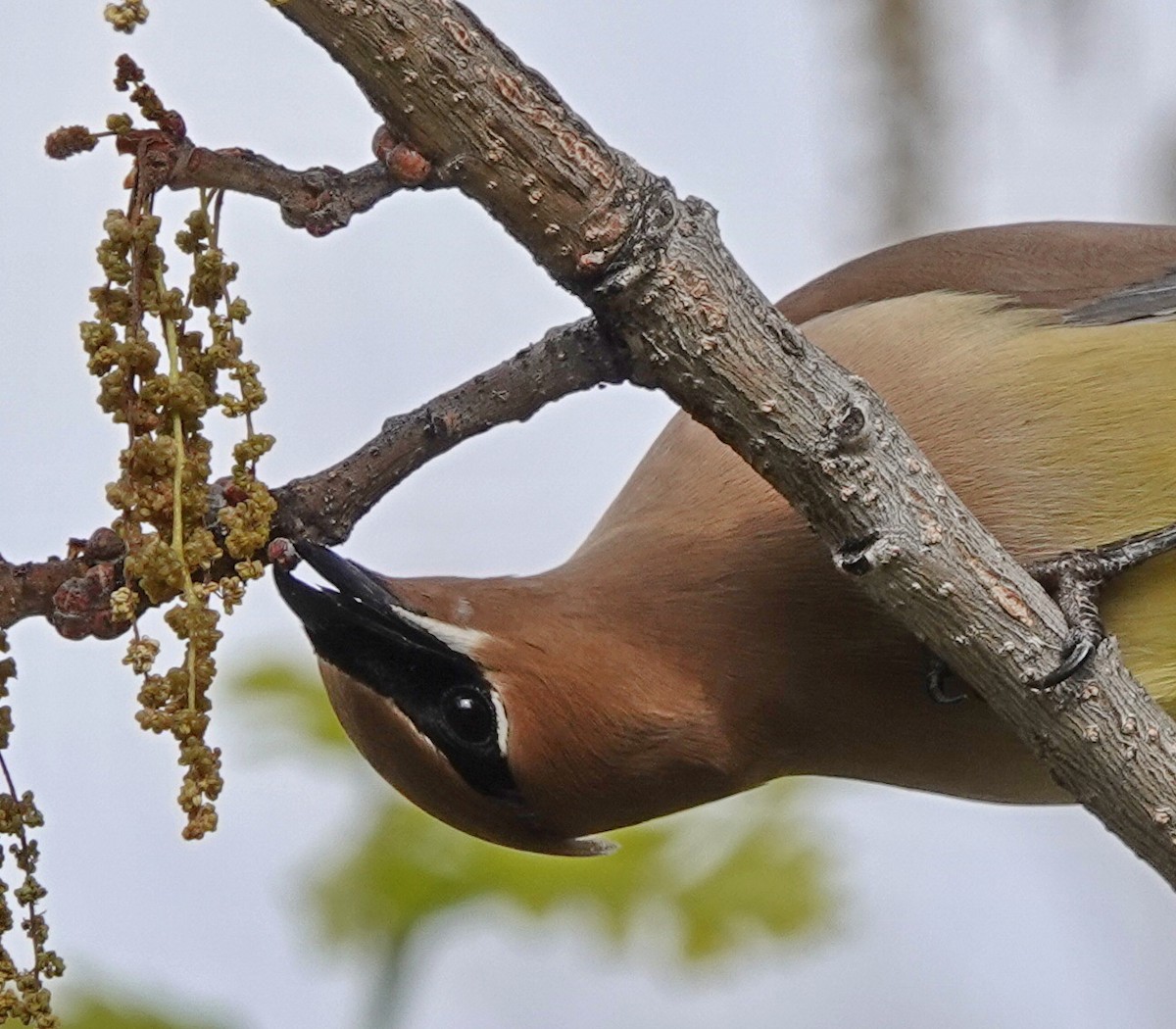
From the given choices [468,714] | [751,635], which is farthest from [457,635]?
[751,635]

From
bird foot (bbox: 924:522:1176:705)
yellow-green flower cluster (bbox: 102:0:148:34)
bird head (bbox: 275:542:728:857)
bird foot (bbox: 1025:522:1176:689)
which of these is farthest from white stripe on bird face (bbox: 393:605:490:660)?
yellow-green flower cluster (bbox: 102:0:148:34)

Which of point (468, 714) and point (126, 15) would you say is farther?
point (468, 714)

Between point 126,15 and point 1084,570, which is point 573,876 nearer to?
point 1084,570

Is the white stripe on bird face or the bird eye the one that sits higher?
the white stripe on bird face

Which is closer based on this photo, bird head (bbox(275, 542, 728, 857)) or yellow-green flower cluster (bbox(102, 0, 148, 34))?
yellow-green flower cluster (bbox(102, 0, 148, 34))

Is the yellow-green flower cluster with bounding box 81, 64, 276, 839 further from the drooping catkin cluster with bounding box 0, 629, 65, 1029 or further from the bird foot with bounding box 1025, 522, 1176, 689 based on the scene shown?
the bird foot with bounding box 1025, 522, 1176, 689

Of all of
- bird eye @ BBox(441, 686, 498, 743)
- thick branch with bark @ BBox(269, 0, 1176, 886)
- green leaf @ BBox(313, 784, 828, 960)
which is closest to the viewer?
thick branch with bark @ BBox(269, 0, 1176, 886)

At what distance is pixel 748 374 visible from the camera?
1562mm

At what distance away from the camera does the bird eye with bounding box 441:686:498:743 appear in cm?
207

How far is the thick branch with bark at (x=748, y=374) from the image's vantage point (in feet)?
4.83

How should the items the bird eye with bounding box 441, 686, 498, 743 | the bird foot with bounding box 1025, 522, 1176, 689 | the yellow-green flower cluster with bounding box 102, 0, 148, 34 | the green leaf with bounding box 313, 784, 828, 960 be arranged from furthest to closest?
the green leaf with bounding box 313, 784, 828, 960
the bird eye with bounding box 441, 686, 498, 743
the bird foot with bounding box 1025, 522, 1176, 689
the yellow-green flower cluster with bounding box 102, 0, 148, 34

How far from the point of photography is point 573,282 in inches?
61.1

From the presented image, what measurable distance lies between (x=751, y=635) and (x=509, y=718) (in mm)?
290

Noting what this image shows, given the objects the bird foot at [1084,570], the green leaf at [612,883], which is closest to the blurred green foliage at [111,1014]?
the green leaf at [612,883]
